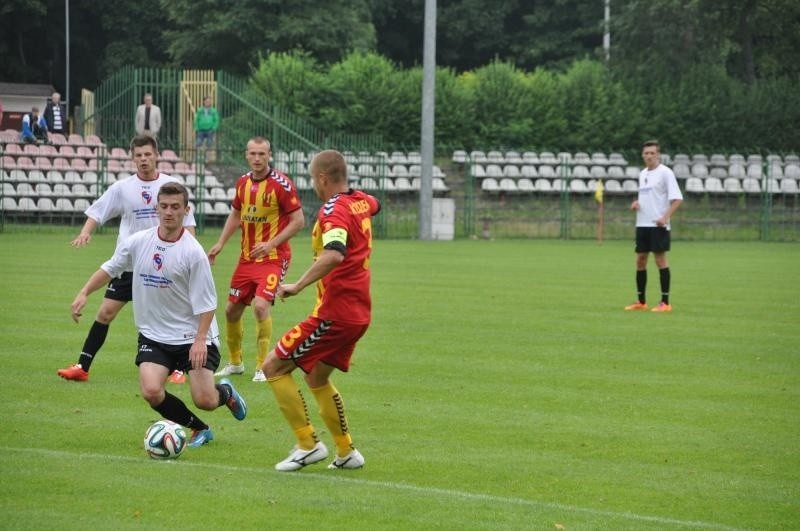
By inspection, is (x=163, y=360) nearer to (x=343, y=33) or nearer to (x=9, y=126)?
(x=9, y=126)

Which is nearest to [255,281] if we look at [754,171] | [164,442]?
[164,442]

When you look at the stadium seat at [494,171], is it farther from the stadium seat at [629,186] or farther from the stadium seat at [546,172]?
the stadium seat at [629,186]

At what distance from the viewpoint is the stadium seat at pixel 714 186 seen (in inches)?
1572

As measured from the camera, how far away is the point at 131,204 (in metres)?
11.1

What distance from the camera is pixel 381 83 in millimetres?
43656

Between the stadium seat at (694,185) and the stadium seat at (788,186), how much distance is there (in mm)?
2437

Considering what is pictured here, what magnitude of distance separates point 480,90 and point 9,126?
63.7 ft

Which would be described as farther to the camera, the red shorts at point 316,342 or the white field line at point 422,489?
the red shorts at point 316,342

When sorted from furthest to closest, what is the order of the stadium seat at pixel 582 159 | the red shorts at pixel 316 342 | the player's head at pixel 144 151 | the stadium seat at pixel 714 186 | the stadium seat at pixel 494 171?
the stadium seat at pixel 582 159
the stadium seat at pixel 714 186
the stadium seat at pixel 494 171
the player's head at pixel 144 151
the red shorts at pixel 316 342

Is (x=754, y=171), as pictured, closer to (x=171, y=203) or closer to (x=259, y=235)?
(x=259, y=235)

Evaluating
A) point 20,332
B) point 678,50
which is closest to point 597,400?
point 20,332

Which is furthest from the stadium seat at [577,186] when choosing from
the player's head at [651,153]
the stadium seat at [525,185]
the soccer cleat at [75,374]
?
the soccer cleat at [75,374]

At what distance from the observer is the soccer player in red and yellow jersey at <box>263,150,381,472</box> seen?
7594 mm

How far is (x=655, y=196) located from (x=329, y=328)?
10.9m
